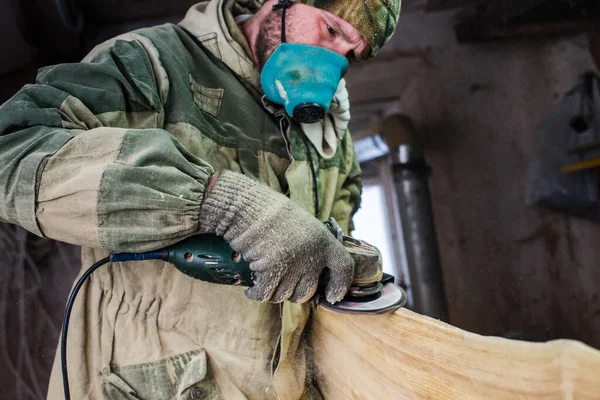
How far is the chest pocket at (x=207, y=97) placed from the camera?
1050 mm

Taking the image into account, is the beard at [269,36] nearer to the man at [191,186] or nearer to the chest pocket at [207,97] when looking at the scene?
the man at [191,186]

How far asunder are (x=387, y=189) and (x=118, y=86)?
115 centimetres

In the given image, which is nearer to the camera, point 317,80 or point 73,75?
point 73,75

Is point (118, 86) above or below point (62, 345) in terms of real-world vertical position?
above

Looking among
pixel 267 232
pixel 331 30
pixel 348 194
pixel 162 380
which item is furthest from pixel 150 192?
pixel 348 194

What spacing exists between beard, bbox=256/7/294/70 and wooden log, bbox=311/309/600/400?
0.66m

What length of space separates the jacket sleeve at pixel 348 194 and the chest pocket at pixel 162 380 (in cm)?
62

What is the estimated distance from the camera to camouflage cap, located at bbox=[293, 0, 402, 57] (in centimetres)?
117

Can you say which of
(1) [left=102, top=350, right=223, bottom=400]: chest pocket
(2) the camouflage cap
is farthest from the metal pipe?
(1) [left=102, top=350, right=223, bottom=400]: chest pocket

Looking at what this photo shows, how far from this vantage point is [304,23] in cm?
115

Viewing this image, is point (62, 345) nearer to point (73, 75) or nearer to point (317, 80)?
point (73, 75)

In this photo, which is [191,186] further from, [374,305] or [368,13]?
[368,13]

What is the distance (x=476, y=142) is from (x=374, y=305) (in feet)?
3.57

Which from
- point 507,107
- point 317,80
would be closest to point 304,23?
point 317,80
